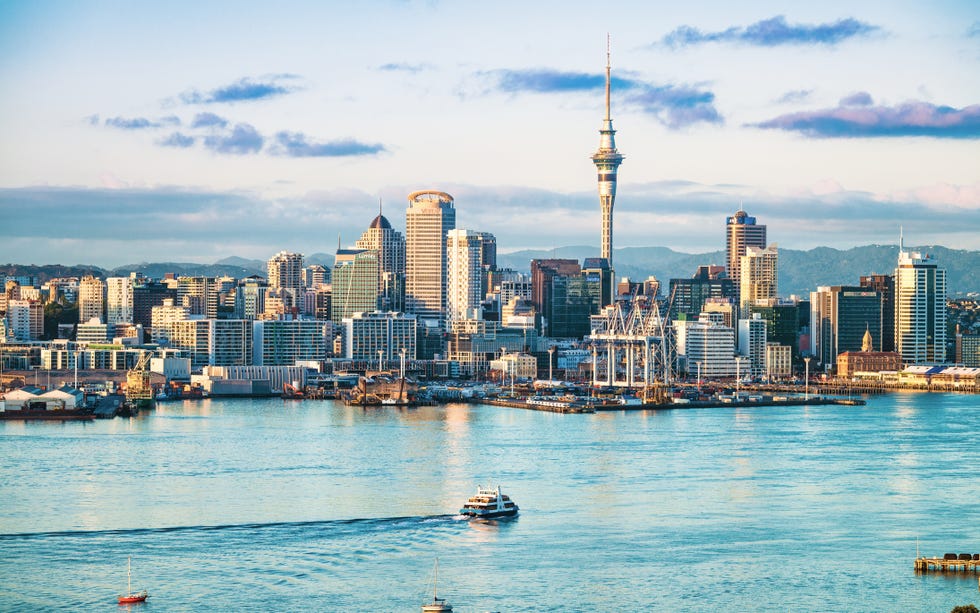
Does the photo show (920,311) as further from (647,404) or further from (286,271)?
(286,271)

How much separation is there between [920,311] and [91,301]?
45879 millimetres

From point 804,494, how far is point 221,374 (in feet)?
145

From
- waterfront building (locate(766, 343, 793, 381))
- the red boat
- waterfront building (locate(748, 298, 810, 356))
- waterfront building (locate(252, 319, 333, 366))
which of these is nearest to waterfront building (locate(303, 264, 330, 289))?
waterfront building (locate(252, 319, 333, 366))

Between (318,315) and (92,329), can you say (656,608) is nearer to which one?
(92,329)

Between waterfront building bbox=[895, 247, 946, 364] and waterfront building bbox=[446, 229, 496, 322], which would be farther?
waterfront building bbox=[446, 229, 496, 322]

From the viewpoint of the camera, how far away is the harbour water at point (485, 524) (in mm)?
19141

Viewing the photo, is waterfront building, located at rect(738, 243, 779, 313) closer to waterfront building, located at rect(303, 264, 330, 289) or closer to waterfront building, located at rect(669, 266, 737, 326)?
waterfront building, located at rect(669, 266, 737, 326)

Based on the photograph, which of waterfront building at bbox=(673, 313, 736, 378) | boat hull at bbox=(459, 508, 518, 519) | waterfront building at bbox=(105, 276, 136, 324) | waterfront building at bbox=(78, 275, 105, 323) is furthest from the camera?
waterfront building at bbox=(78, 275, 105, 323)

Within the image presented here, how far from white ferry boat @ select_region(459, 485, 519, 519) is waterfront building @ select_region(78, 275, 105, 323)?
70.5 m

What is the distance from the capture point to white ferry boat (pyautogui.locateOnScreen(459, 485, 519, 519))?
78.6 feet

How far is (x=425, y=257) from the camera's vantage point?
99312 mm

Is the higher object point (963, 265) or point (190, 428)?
point (963, 265)

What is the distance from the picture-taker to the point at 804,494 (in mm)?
27219

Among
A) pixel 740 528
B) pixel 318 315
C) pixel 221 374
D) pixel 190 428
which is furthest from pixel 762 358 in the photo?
pixel 740 528
